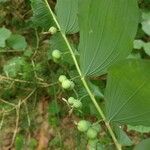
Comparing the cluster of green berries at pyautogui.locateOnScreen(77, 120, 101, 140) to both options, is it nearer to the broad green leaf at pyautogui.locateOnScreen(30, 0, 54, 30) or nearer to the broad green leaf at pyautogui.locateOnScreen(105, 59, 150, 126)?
the broad green leaf at pyautogui.locateOnScreen(105, 59, 150, 126)

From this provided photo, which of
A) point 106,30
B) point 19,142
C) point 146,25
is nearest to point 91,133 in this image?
point 106,30

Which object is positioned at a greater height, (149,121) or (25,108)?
(149,121)

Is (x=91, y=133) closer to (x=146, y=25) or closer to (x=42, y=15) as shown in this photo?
(x=42, y=15)

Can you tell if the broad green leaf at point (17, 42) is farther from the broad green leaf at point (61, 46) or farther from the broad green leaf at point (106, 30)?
the broad green leaf at point (106, 30)

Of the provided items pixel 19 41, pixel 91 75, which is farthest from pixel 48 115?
pixel 91 75

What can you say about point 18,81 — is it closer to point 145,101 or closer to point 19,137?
point 19,137

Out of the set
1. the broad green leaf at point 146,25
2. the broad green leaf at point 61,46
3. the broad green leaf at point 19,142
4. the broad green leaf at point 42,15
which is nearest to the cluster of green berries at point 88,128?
the broad green leaf at point 61,46
